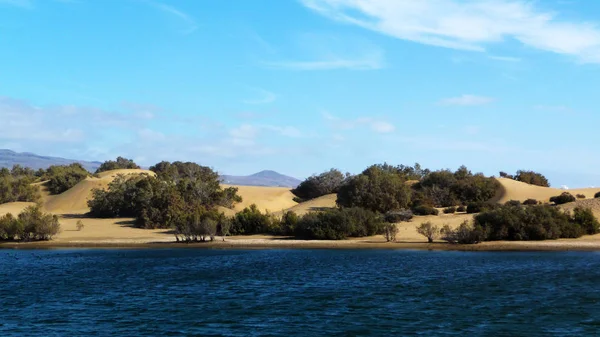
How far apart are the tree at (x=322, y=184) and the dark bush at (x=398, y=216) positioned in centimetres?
2904

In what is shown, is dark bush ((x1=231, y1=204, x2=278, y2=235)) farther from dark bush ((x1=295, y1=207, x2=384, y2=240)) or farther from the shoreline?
the shoreline

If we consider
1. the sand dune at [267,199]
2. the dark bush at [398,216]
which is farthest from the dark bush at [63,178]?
the dark bush at [398,216]

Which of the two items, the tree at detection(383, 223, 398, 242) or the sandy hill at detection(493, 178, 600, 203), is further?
the sandy hill at detection(493, 178, 600, 203)

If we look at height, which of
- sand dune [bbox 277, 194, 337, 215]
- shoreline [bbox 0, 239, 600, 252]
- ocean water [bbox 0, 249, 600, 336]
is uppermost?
sand dune [bbox 277, 194, 337, 215]

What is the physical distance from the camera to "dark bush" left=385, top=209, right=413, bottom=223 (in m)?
65.7

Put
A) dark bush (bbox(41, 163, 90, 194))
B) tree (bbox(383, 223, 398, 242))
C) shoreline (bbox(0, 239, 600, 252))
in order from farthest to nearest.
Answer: dark bush (bbox(41, 163, 90, 194)) < tree (bbox(383, 223, 398, 242)) < shoreline (bbox(0, 239, 600, 252))

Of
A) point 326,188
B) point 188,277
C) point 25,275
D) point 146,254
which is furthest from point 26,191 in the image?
point 188,277

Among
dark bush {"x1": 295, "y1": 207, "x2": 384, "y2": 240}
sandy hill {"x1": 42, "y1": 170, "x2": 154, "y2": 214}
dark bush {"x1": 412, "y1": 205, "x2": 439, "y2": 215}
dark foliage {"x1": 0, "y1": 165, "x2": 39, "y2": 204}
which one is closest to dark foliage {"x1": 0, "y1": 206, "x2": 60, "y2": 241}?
dark bush {"x1": 295, "y1": 207, "x2": 384, "y2": 240}

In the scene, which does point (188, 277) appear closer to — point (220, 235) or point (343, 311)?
point (343, 311)

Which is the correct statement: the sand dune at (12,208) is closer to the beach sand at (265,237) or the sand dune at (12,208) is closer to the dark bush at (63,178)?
the beach sand at (265,237)

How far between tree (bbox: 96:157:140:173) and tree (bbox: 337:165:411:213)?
7436cm

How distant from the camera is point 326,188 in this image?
98.9m

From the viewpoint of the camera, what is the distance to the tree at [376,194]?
2808 inches

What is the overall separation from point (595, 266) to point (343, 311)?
19.4 m
